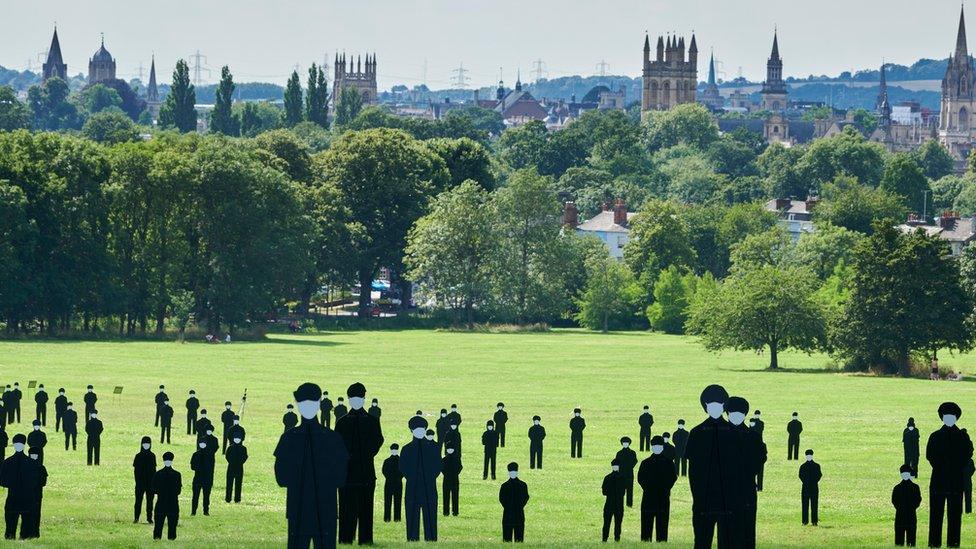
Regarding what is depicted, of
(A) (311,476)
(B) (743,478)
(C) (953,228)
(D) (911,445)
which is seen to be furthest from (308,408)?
(C) (953,228)

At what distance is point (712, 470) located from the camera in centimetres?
2903

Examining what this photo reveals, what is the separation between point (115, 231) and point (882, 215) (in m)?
84.7

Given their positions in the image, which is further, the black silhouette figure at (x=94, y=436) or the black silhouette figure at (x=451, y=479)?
the black silhouette figure at (x=94, y=436)

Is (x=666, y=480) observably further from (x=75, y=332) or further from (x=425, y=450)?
(x=75, y=332)

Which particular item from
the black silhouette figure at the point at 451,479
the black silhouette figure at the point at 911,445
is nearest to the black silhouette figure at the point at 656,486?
the black silhouette figure at the point at 451,479

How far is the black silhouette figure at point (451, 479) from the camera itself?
39.4 meters

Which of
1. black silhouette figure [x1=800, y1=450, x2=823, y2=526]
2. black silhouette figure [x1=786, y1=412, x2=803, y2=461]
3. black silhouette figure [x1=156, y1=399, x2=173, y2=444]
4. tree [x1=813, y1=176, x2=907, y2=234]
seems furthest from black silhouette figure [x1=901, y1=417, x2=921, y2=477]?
tree [x1=813, y1=176, x2=907, y2=234]

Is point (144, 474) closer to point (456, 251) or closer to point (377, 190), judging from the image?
point (456, 251)

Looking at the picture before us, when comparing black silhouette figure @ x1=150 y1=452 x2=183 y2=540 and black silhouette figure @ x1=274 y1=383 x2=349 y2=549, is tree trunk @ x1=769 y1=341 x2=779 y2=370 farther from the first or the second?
black silhouette figure @ x1=274 y1=383 x2=349 y2=549

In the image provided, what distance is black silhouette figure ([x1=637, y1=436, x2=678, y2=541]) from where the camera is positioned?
33.1 metres

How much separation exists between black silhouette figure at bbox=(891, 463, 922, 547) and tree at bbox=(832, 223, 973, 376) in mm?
68483

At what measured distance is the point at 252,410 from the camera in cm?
6994

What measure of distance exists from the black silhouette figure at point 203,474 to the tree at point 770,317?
227 ft

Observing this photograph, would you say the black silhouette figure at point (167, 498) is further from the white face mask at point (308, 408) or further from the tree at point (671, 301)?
the tree at point (671, 301)
